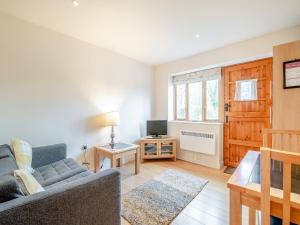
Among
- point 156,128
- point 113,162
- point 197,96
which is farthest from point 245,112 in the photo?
point 113,162

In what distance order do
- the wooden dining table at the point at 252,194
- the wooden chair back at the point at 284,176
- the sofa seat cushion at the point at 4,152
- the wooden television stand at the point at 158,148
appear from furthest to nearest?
1. the wooden television stand at the point at 158,148
2. the sofa seat cushion at the point at 4,152
3. the wooden dining table at the point at 252,194
4. the wooden chair back at the point at 284,176

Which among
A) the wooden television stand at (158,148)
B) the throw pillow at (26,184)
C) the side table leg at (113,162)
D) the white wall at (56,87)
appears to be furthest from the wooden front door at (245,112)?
the throw pillow at (26,184)

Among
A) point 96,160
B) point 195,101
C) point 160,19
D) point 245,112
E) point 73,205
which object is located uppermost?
point 160,19

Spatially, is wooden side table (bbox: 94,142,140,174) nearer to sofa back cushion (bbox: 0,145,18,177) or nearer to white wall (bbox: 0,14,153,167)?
white wall (bbox: 0,14,153,167)

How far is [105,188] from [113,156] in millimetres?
1347

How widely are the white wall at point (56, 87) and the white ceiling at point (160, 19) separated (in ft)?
0.78

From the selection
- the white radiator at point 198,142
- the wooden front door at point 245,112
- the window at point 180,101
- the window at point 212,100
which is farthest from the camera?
the window at point 180,101

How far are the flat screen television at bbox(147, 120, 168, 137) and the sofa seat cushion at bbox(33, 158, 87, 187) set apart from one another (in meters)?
1.97

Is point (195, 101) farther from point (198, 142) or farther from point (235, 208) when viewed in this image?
point (235, 208)

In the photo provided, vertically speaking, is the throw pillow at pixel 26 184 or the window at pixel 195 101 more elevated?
the window at pixel 195 101

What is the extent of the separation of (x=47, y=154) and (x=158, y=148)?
2.21m

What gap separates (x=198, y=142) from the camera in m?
3.43

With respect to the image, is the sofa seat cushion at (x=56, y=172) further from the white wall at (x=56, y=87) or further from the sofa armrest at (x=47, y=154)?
the white wall at (x=56, y=87)

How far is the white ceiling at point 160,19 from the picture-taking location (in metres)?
1.85
